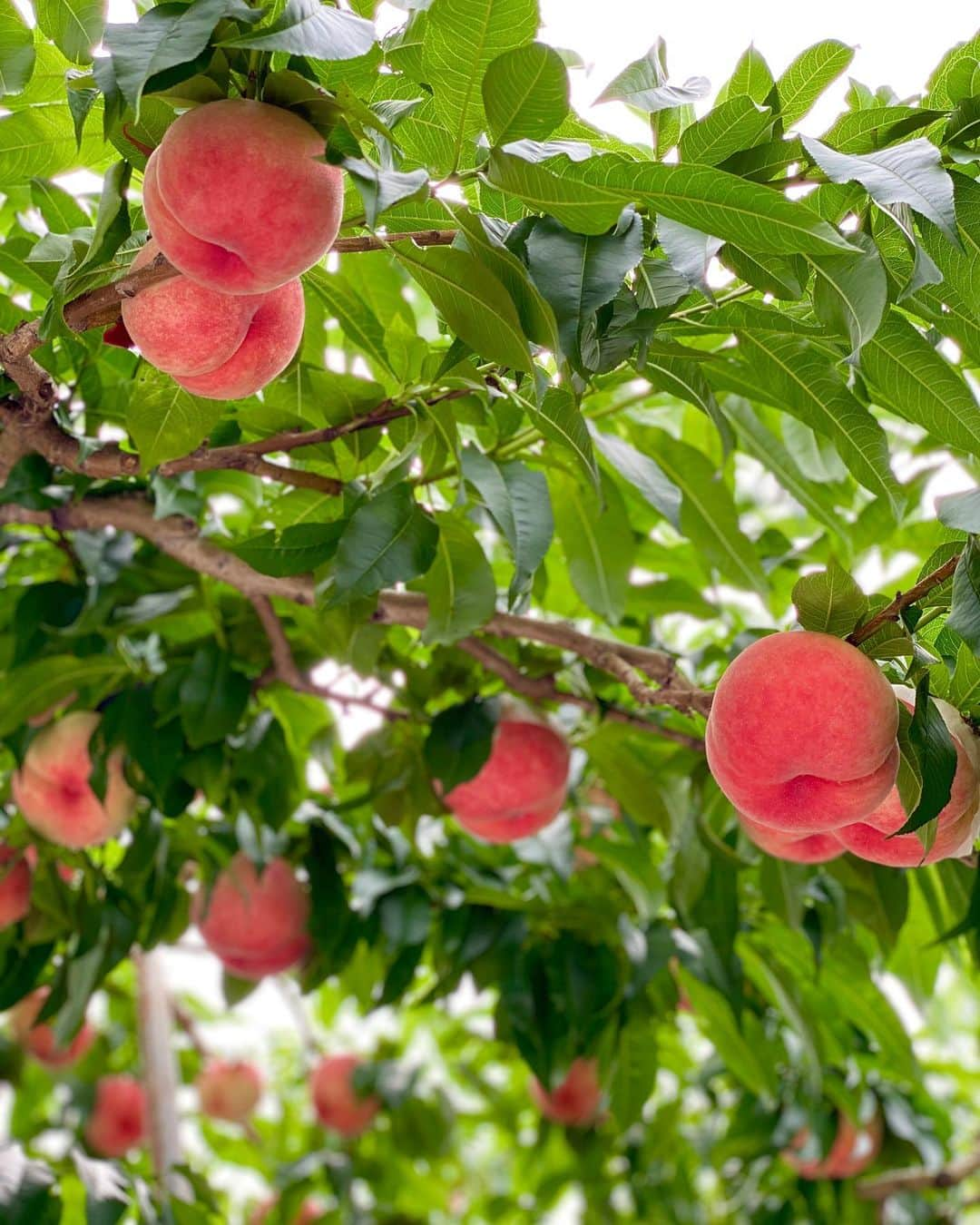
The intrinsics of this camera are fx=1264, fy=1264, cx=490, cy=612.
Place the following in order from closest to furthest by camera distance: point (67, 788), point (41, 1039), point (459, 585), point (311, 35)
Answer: point (311, 35)
point (459, 585)
point (67, 788)
point (41, 1039)

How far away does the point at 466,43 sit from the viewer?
0.73 meters

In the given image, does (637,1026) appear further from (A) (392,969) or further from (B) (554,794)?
(B) (554,794)

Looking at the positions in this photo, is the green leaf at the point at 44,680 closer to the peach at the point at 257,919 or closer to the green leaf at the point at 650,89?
the peach at the point at 257,919

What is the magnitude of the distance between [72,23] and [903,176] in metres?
0.51

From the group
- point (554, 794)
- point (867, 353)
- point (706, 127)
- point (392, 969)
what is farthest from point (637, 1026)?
point (706, 127)

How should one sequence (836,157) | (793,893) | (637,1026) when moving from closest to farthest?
1. (836,157)
2. (793,893)
3. (637,1026)

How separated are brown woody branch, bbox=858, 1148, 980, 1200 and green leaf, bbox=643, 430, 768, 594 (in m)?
1.54

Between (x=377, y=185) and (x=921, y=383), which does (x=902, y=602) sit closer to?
(x=921, y=383)

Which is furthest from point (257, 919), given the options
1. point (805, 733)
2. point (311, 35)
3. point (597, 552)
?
point (311, 35)

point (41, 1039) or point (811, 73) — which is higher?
point (811, 73)

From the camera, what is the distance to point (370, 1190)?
2.80 metres

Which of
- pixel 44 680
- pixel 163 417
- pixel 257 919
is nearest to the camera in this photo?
pixel 163 417

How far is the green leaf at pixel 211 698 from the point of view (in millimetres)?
1294

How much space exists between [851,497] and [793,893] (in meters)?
0.45
